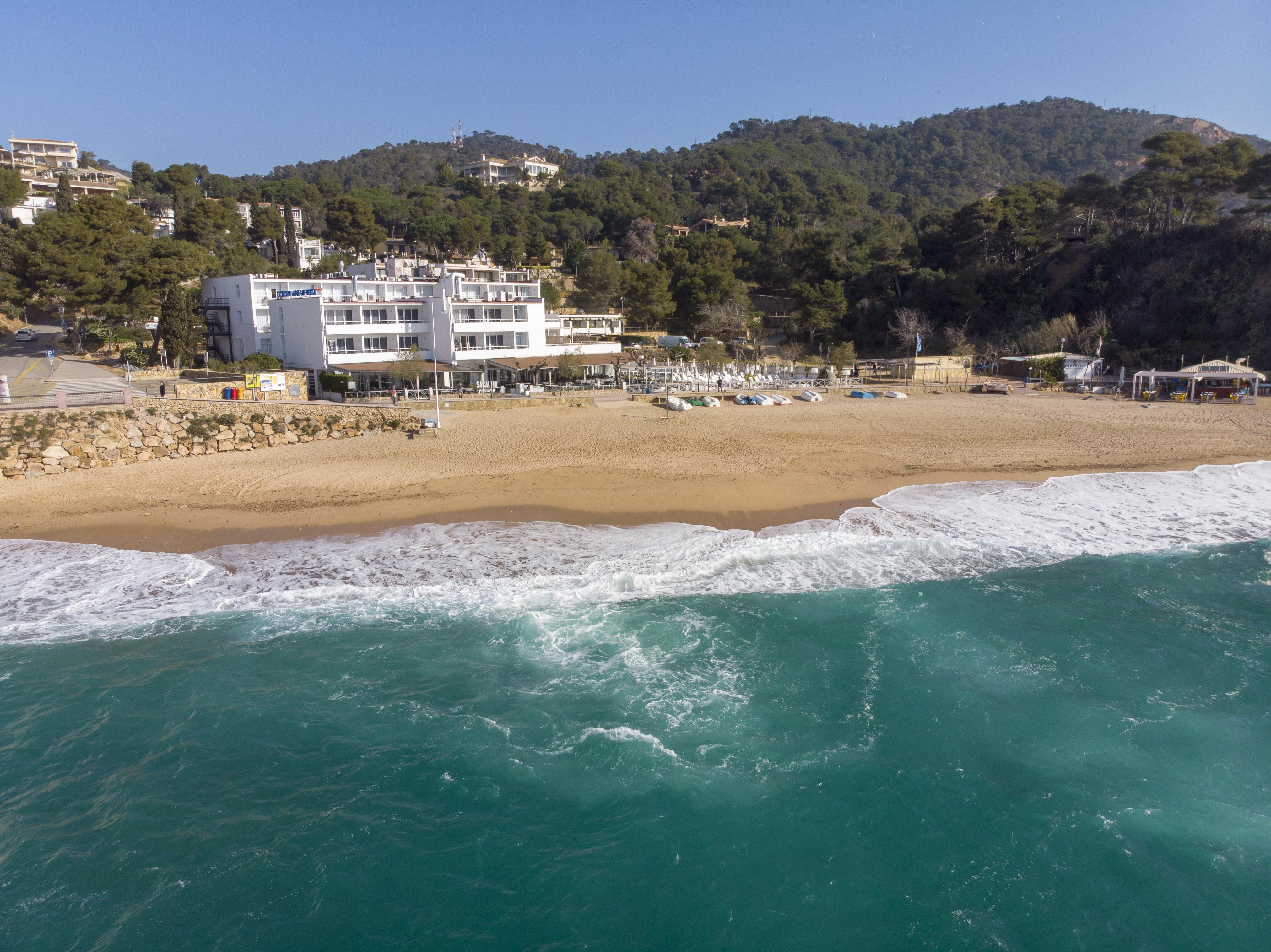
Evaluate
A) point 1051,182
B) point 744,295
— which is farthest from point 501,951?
point 1051,182

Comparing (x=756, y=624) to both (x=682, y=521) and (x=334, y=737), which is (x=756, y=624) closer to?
(x=682, y=521)

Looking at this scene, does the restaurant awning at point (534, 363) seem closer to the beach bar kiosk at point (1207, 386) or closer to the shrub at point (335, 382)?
the shrub at point (335, 382)

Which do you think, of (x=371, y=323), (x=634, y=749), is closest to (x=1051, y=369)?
(x=371, y=323)

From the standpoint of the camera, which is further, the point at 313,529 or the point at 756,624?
the point at 313,529

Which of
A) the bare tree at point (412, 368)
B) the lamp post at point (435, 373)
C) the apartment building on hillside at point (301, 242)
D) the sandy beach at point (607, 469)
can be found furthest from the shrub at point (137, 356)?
the apartment building on hillside at point (301, 242)

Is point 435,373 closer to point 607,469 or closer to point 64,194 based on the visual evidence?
point 607,469

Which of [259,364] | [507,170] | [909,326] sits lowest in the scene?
[259,364]

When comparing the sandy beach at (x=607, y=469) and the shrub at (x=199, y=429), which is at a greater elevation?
the shrub at (x=199, y=429)
